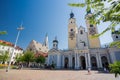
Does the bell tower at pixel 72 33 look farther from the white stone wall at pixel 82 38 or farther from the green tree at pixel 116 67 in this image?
the green tree at pixel 116 67

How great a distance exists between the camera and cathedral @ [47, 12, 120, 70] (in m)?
41.4

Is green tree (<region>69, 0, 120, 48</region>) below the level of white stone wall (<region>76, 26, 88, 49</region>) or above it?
below

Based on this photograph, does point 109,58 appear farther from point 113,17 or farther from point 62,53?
point 113,17

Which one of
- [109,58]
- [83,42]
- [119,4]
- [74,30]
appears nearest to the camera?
[119,4]

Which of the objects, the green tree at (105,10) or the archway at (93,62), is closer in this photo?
the green tree at (105,10)

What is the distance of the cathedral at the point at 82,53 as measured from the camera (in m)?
41.4

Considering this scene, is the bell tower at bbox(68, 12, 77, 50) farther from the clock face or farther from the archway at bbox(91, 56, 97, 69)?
the archway at bbox(91, 56, 97, 69)

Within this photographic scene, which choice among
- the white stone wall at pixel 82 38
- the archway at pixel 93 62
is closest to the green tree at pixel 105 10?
the archway at pixel 93 62

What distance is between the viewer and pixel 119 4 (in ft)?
7.84

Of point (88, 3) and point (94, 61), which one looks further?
point (94, 61)

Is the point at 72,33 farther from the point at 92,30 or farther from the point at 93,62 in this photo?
the point at 93,62

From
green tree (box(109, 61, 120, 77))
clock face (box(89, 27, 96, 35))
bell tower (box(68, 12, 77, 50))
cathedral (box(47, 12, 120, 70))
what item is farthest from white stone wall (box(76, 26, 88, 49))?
green tree (box(109, 61, 120, 77))

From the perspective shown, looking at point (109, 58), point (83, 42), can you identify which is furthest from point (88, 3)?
point (83, 42)

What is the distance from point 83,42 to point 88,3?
4756cm
